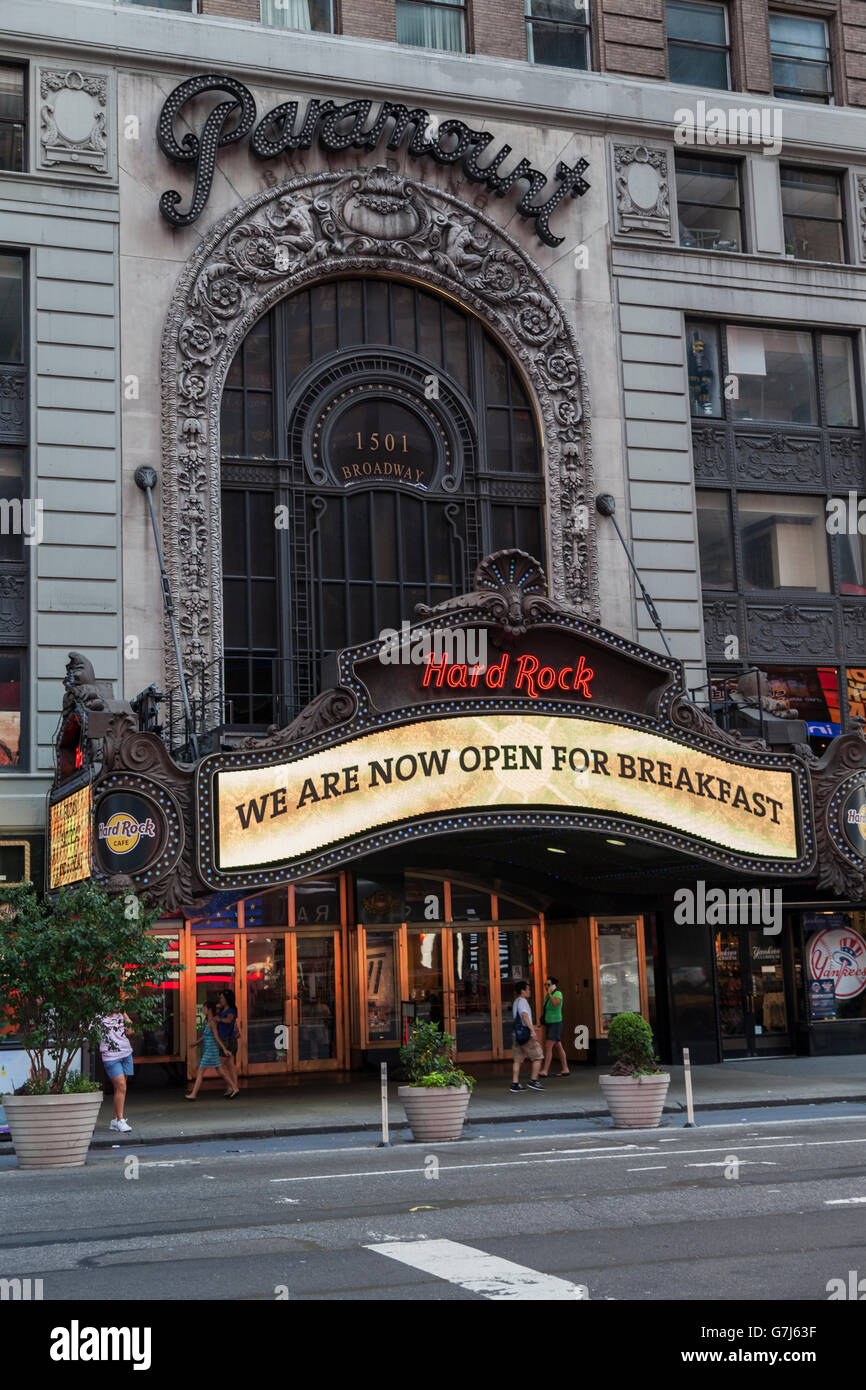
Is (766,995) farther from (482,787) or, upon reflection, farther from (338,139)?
(338,139)

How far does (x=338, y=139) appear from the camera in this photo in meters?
28.6

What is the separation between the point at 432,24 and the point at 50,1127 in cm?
2335

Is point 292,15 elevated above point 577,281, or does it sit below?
above

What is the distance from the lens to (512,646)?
23.2 m

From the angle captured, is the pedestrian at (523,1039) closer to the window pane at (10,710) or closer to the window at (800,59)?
the window pane at (10,710)

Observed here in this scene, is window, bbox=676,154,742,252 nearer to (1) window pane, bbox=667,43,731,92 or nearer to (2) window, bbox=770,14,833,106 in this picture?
(1) window pane, bbox=667,43,731,92

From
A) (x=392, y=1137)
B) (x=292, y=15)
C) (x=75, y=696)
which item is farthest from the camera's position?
(x=292, y=15)

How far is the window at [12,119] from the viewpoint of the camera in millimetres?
A: 27469

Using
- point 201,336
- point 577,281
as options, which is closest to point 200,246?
point 201,336

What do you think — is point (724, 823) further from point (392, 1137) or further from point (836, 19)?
point (836, 19)

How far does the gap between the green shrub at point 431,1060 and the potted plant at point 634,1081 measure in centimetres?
192

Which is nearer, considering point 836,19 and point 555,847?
point 555,847

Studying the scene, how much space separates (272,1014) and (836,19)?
963 inches

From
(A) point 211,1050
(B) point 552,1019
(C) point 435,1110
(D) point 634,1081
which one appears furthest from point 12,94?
(D) point 634,1081
